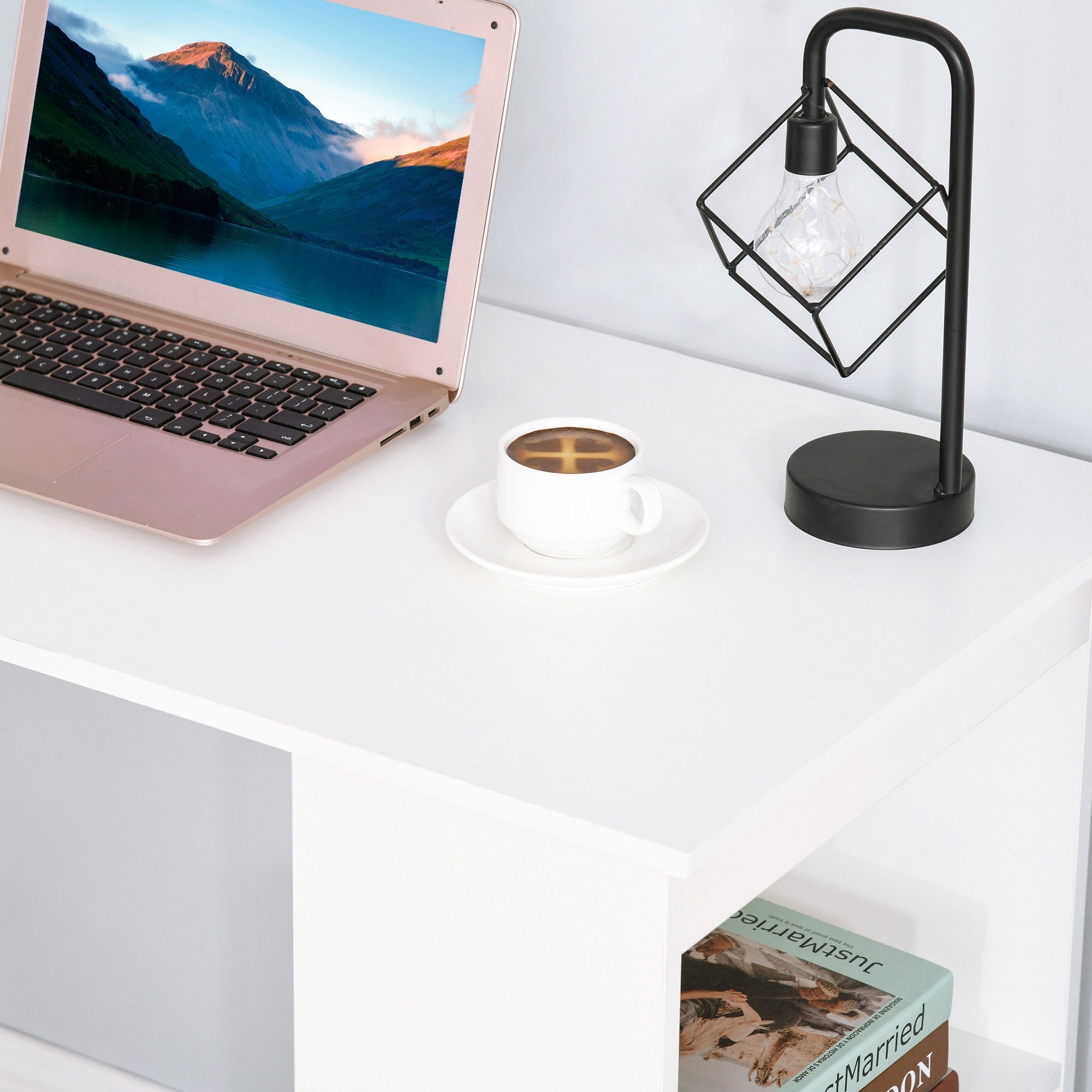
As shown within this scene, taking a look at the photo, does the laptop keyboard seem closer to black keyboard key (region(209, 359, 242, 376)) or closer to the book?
black keyboard key (region(209, 359, 242, 376))

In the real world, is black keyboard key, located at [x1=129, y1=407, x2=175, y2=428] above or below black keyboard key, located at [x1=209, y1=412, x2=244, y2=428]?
below

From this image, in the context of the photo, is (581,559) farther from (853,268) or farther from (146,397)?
(146,397)

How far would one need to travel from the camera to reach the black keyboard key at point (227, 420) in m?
0.96

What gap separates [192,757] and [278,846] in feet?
0.36

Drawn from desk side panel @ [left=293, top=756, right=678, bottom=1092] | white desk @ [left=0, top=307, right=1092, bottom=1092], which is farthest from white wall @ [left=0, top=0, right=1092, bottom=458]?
desk side panel @ [left=293, top=756, right=678, bottom=1092]

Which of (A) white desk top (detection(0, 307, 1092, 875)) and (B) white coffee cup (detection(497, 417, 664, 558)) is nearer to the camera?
(A) white desk top (detection(0, 307, 1092, 875))

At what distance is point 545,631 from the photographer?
0.80 m

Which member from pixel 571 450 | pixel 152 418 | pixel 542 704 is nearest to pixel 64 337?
pixel 152 418

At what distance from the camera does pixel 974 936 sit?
1059mm

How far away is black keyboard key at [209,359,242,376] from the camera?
101 cm

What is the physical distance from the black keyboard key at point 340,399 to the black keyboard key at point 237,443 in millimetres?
63

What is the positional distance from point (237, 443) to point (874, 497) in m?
0.36

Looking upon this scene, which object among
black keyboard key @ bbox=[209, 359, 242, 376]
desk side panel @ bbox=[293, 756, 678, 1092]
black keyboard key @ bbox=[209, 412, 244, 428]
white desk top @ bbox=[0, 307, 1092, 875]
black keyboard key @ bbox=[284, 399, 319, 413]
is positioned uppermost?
black keyboard key @ bbox=[209, 359, 242, 376]

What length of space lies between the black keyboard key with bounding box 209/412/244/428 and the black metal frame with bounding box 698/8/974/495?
297 mm
